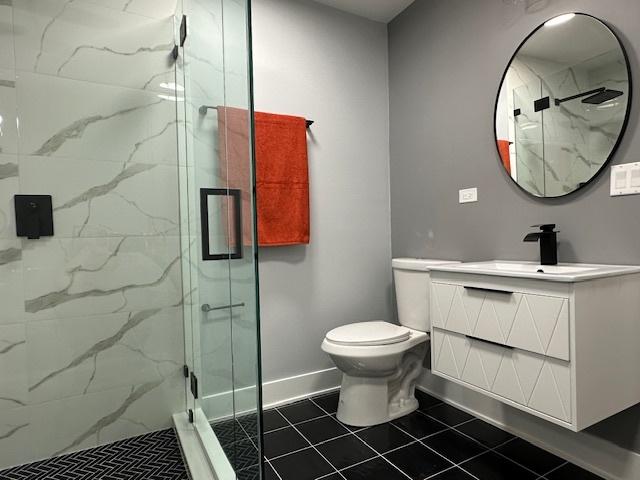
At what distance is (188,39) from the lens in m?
1.70

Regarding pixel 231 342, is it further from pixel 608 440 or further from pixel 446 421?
pixel 608 440

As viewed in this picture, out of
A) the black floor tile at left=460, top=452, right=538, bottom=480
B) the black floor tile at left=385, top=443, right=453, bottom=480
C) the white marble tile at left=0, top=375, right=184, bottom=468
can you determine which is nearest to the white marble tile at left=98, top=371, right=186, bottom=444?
the white marble tile at left=0, top=375, right=184, bottom=468

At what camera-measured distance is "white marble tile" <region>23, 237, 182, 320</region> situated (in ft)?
5.44

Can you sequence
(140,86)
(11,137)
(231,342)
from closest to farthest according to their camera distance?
(231,342)
(11,137)
(140,86)

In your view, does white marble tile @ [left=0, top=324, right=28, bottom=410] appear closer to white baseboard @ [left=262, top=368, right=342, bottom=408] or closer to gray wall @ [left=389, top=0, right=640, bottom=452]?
white baseboard @ [left=262, top=368, right=342, bottom=408]

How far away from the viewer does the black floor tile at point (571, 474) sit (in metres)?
1.47

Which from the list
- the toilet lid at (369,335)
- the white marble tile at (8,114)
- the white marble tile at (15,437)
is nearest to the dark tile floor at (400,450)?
the toilet lid at (369,335)

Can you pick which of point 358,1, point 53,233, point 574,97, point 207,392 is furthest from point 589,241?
point 53,233

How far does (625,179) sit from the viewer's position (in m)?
1.40

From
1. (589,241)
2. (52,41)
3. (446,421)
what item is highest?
(52,41)

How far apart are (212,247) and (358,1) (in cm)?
180

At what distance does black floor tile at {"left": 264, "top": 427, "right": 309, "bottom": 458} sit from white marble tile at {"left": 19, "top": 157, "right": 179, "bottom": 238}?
1.11 meters

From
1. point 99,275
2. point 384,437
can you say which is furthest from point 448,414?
point 99,275

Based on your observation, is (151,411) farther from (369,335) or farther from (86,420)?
(369,335)
